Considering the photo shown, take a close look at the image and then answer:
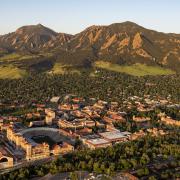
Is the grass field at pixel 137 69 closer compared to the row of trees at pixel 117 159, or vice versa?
the row of trees at pixel 117 159

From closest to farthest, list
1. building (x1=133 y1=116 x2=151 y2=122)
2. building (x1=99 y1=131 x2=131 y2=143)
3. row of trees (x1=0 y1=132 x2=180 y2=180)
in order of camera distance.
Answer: row of trees (x1=0 y1=132 x2=180 y2=180) → building (x1=99 y1=131 x2=131 y2=143) → building (x1=133 y1=116 x2=151 y2=122)

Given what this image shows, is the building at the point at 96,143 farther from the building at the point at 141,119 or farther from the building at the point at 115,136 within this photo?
the building at the point at 141,119

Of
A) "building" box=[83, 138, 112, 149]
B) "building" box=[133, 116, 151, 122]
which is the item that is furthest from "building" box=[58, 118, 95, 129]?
→ "building" box=[83, 138, 112, 149]

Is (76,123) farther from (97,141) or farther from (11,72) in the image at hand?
(11,72)

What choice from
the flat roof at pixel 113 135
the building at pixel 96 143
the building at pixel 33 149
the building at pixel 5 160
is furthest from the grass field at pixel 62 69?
the building at pixel 5 160

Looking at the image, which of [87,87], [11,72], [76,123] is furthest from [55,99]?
[11,72]

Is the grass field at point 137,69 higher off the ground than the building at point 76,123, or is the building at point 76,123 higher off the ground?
the grass field at point 137,69

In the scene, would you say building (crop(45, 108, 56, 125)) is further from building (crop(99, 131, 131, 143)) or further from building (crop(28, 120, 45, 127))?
building (crop(99, 131, 131, 143))

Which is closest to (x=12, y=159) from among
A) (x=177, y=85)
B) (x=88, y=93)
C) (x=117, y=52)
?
(x=88, y=93)
